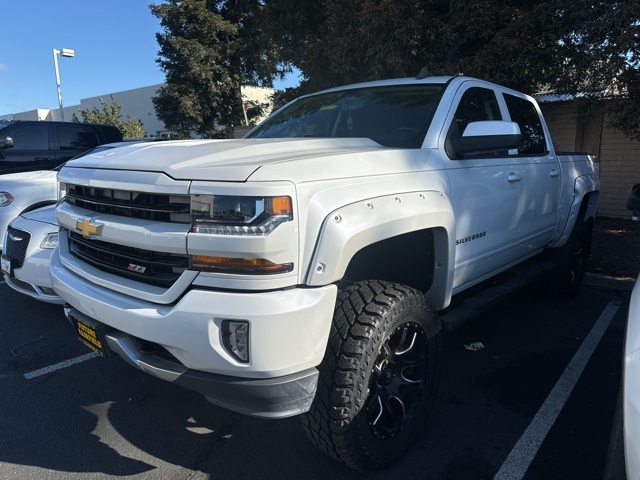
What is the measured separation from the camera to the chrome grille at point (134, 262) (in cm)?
208

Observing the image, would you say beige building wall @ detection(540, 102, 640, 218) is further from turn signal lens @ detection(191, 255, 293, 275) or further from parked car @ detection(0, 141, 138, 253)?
turn signal lens @ detection(191, 255, 293, 275)

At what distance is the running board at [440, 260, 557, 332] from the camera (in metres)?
2.99

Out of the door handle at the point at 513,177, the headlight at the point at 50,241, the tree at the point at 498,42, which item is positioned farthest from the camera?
the tree at the point at 498,42

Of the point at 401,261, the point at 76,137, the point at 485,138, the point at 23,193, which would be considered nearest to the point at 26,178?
the point at 23,193

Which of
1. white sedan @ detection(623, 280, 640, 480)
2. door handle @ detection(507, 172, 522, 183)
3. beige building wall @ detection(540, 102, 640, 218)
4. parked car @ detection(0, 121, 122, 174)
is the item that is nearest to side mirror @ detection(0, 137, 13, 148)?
parked car @ detection(0, 121, 122, 174)

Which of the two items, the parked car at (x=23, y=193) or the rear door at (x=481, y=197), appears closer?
the rear door at (x=481, y=197)

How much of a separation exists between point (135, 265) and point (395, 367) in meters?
1.44

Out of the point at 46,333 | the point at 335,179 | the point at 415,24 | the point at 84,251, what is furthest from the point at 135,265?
the point at 415,24

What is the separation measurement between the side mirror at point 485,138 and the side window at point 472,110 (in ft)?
0.24

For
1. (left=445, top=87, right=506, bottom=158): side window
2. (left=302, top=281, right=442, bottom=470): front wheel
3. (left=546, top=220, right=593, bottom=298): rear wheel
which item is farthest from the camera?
(left=546, top=220, right=593, bottom=298): rear wheel

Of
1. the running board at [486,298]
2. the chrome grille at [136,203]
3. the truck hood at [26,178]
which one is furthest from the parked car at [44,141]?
the running board at [486,298]

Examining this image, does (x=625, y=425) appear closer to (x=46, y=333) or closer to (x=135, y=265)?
(x=135, y=265)

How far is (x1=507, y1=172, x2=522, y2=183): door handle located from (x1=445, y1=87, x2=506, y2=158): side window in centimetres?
17

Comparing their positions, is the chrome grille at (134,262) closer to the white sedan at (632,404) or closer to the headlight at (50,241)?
the white sedan at (632,404)
